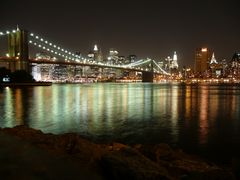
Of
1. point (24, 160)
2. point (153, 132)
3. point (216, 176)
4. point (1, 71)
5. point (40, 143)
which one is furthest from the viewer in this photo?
point (1, 71)

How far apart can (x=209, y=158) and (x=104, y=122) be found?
967 cm

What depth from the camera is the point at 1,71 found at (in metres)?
73.3

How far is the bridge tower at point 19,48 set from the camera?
73688 millimetres

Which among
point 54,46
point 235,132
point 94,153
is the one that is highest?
point 54,46

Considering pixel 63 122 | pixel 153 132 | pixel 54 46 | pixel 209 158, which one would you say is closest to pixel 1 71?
pixel 54 46

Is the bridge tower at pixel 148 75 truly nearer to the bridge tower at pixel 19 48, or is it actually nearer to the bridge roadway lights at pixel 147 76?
the bridge roadway lights at pixel 147 76

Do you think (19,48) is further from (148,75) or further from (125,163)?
(125,163)

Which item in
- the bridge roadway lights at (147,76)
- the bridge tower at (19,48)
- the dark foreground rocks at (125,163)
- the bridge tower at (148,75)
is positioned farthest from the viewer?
the bridge roadway lights at (147,76)

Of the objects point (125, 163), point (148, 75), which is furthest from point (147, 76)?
point (125, 163)

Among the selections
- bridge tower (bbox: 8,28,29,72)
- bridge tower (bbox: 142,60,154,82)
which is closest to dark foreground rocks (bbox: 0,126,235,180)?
bridge tower (bbox: 8,28,29,72)

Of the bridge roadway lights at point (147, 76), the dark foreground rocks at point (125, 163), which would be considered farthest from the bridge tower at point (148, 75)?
the dark foreground rocks at point (125, 163)

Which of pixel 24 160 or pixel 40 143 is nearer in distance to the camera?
pixel 24 160

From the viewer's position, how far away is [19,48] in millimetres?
73938

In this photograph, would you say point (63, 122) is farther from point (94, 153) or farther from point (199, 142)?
point (94, 153)
